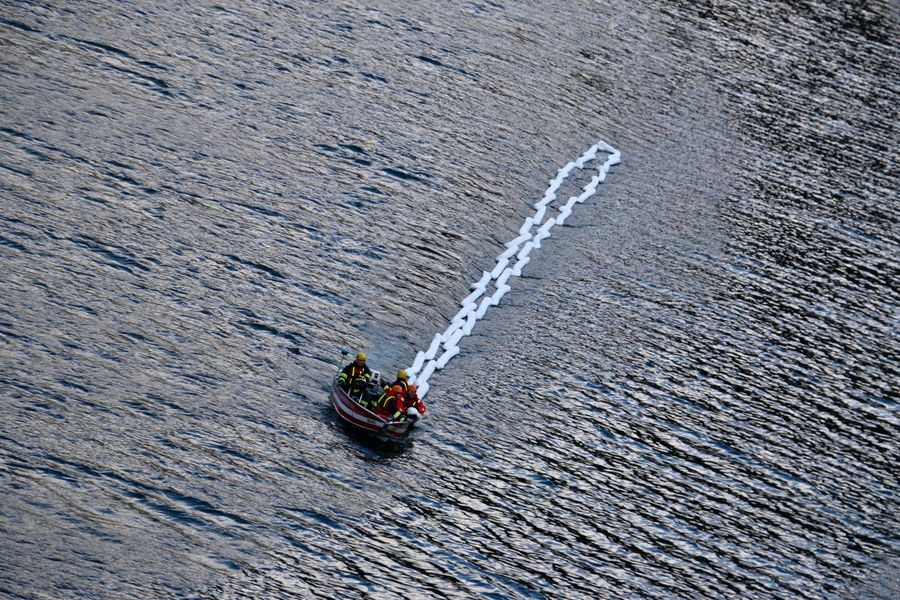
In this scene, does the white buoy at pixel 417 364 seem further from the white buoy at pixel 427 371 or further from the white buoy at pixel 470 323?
the white buoy at pixel 470 323

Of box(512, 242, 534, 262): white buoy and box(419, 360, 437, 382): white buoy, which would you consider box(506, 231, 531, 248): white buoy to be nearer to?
box(512, 242, 534, 262): white buoy

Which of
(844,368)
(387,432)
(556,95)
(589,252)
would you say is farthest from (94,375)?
(556,95)

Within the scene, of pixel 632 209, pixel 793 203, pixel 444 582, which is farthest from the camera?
pixel 793 203

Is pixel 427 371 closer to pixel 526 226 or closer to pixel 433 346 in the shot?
pixel 433 346

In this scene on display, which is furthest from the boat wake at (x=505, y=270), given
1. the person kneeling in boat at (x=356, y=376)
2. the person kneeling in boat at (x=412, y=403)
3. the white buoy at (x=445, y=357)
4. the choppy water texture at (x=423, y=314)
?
the person kneeling in boat at (x=356, y=376)

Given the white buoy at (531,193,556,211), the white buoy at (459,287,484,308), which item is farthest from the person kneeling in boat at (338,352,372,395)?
the white buoy at (531,193,556,211)

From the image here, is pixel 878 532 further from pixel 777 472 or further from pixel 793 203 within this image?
pixel 793 203
